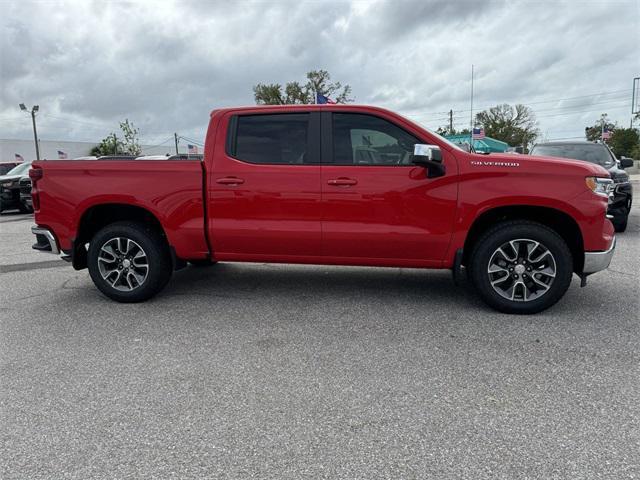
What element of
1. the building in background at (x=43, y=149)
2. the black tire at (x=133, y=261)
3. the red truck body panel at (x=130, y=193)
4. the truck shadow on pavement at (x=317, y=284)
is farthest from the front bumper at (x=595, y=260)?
the building in background at (x=43, y=149)

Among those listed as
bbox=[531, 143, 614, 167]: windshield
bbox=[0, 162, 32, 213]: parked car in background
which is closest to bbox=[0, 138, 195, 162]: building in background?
bbox=[0, 162, 32, 213]: parked car in background

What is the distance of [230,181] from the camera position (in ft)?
14.9

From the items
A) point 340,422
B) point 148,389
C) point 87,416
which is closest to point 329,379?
point 340,422

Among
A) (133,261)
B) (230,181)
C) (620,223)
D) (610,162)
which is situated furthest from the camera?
(610,162)

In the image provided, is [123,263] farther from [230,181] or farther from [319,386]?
[319,386]

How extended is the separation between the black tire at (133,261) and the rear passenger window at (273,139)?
4.06ft

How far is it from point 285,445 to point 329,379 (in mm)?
754

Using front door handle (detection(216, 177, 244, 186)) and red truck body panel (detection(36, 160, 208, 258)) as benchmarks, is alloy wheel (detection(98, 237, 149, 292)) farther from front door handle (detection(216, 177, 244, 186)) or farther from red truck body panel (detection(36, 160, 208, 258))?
front door handle (detection(216, 177, 244, 186))

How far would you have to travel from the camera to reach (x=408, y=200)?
14.0 ft

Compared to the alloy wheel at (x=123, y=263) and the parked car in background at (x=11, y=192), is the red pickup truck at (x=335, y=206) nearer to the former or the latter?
the alloy wheel at (x=123, y=263)

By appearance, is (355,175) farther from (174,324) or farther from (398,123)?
(174,324)

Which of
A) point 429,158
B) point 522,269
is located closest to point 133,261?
point 429,158

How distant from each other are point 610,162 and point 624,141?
229ft

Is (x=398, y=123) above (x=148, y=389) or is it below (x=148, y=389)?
above
